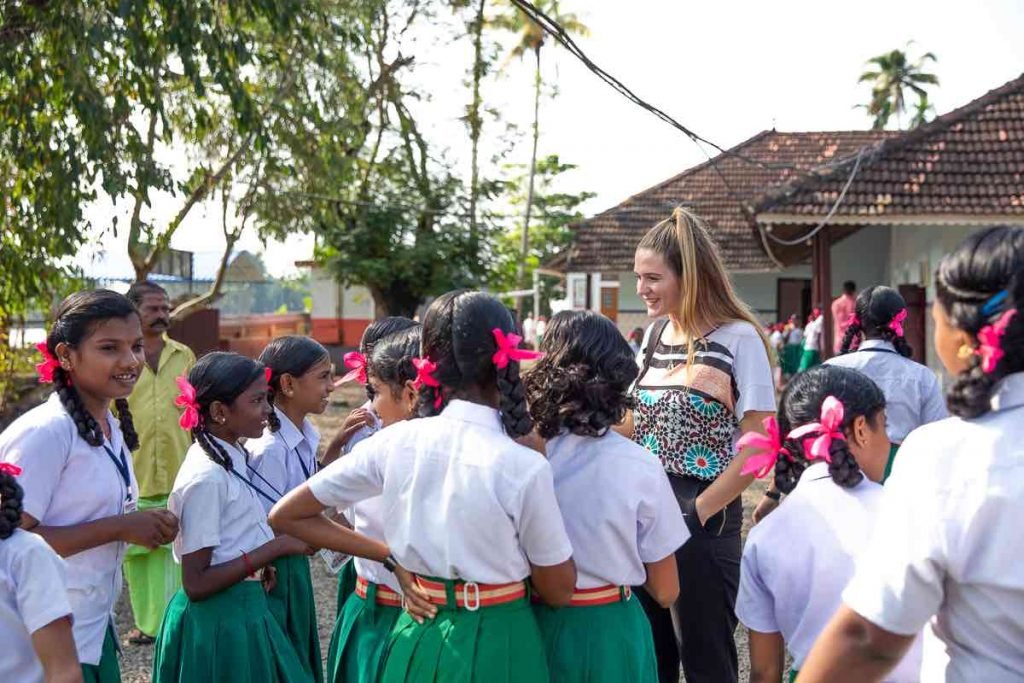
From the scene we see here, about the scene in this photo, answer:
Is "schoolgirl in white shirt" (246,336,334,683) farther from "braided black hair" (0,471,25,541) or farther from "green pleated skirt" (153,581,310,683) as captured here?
"braided black hair" (0,471,25,541)

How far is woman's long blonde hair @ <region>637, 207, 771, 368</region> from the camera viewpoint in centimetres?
343

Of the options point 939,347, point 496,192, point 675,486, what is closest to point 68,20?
point 675,486

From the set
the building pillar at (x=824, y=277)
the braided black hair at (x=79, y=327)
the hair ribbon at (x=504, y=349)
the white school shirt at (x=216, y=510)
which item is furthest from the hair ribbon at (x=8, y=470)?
the building pillar at (x=824, y=277)

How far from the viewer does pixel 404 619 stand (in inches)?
101

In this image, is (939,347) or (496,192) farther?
(496,192)

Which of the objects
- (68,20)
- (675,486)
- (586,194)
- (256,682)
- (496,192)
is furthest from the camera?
(586,194)

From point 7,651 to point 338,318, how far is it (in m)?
26.9

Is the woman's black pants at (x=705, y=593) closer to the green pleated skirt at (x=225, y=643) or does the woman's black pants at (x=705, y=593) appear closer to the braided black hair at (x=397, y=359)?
the braided black hair at (x=397, y=359)

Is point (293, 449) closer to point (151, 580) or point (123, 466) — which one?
point (123, 466)

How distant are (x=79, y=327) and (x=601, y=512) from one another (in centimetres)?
148

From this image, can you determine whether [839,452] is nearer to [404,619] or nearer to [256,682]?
[404,619]

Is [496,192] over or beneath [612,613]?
over

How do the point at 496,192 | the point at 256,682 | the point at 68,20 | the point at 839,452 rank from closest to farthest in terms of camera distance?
the point at 839,452 < the point at 256,682 < the point at 68,20 < the point at 496,192

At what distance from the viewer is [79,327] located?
296 centimetres
